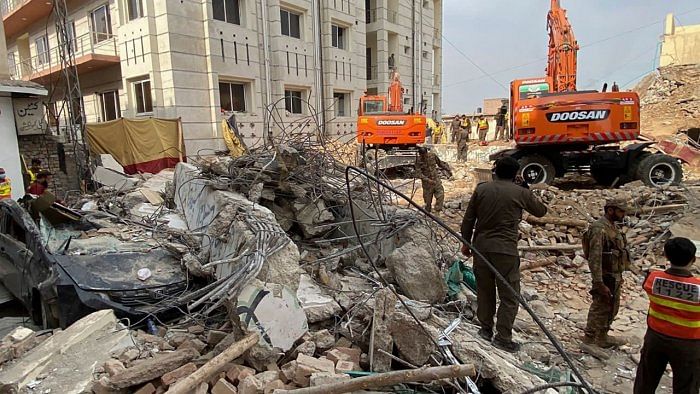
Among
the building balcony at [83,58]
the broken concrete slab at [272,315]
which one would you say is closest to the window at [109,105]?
the building balcony at [83,58]

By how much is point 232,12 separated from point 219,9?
2.23 feet

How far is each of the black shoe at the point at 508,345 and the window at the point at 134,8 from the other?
1552 cm

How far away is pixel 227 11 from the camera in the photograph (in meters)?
15.9

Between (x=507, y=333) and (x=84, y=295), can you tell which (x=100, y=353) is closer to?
(x=84, y=295)

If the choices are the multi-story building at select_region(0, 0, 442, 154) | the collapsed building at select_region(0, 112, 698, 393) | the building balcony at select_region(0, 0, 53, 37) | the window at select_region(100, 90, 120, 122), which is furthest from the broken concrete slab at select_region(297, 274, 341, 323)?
the building balcony at select_region(0, 0, 53, 37)

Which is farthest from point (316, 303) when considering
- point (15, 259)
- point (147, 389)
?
point (15, 259)

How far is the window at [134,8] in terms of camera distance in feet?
46.6

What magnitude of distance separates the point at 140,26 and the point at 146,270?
42.4ft

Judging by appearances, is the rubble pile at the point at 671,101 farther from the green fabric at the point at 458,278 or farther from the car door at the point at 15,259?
the car door at the point at 15,259

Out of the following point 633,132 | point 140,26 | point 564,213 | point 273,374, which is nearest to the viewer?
point 273,374

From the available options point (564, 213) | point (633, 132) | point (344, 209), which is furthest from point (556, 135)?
point (344, 209)

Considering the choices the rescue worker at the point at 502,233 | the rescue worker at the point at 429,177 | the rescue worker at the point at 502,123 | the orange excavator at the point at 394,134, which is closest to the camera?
the rescue worker at the point at 502,233

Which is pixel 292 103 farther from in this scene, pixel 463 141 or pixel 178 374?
pixel 178 374

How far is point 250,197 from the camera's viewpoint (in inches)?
184
